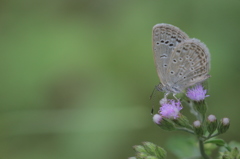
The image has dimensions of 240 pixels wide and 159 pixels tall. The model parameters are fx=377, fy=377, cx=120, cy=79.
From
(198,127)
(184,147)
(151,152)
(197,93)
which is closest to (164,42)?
(197,93)

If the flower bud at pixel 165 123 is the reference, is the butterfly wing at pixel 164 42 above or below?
above

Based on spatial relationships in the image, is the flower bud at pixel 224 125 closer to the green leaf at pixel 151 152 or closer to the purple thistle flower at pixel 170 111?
the purple thistle flower at pixel 170 111

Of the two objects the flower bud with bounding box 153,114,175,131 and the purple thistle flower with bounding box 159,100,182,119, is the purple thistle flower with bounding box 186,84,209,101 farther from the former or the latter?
the flower bud with bounding box 153,114,175,131

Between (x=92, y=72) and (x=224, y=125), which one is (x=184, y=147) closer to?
(x=224, y=125)

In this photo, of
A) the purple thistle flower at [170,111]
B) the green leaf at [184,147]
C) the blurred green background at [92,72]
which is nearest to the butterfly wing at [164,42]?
the purple thistle flower at [170,111]

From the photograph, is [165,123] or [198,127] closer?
[198,127]

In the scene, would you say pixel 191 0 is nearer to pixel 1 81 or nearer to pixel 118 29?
pixel 118 29
